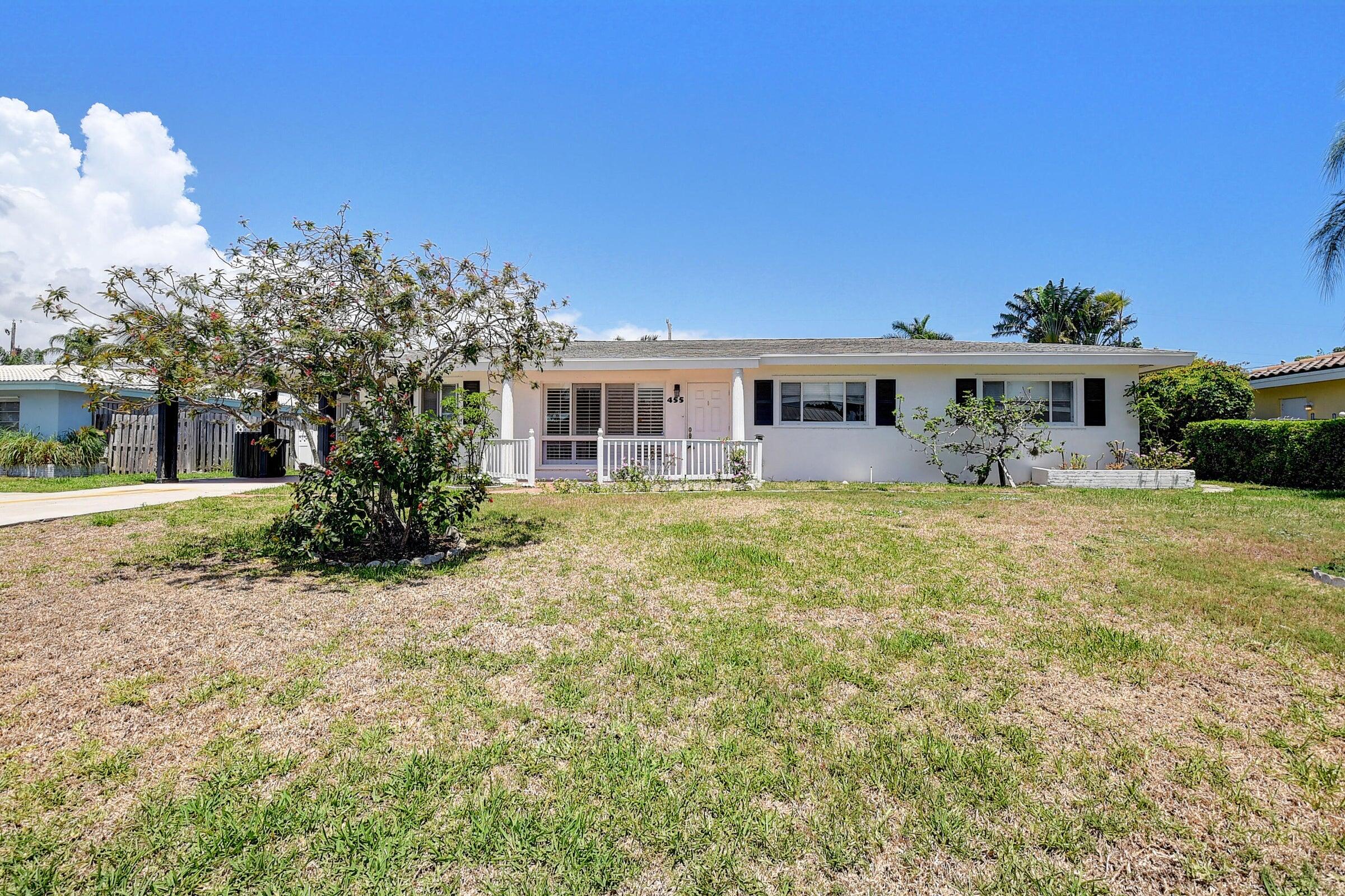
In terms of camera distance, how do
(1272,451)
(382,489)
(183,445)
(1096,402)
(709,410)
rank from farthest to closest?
(183,445)
(709,410)
(1096,402)
(1272,451)
(382,489)

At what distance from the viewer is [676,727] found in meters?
2.92

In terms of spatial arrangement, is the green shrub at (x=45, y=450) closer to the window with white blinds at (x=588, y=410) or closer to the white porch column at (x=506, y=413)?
the white porch column at (x=506, y=413)

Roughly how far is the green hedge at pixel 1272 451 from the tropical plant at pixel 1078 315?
81.7 ft

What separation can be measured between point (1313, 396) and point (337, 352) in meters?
23.9

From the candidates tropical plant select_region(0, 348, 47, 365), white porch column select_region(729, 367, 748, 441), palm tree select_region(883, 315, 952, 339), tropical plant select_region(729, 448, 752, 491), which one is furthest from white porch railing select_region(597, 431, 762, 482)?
tropical plant select_region(0, 348, 47, 365)

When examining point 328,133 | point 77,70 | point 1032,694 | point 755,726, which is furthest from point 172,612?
point 77,70

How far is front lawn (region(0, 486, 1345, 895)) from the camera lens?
2062 millimetres

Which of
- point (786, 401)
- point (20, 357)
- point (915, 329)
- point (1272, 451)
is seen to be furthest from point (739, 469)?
point (20, 357)

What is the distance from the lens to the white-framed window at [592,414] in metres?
15.6

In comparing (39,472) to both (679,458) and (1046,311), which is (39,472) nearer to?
(679,458)

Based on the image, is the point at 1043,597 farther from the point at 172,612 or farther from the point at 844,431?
the point at 844,431

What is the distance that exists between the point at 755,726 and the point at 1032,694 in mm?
1682

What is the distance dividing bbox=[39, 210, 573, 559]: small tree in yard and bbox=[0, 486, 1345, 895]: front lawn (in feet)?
2.63

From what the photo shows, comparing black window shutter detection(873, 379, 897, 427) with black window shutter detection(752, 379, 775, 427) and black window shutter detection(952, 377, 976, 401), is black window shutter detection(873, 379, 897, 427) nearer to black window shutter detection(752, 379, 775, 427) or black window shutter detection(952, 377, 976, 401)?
black window shutter detection(952, 377, 976, 401)
